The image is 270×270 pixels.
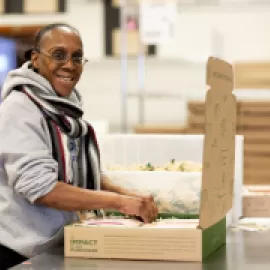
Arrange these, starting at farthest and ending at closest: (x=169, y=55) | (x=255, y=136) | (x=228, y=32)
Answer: (x=169, y=55)
(x=228, y=32)
(x=255, y=136)

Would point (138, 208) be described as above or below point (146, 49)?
below

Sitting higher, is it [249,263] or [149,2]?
[149,2]

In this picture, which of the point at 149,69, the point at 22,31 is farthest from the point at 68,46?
the point at 22,31

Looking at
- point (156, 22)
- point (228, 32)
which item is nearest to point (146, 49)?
point (228, 32)

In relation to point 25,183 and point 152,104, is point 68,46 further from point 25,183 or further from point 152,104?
point 152,104

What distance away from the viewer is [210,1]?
5961 mm

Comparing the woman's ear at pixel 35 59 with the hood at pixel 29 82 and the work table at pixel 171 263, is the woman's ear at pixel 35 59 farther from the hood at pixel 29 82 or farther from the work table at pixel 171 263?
the work table at pixel 171 263

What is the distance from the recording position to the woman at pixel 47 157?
1780 millimetres

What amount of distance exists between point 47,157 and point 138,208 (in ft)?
0.87

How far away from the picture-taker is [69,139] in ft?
6.49

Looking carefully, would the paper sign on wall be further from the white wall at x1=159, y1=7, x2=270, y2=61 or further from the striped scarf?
the striped scarf

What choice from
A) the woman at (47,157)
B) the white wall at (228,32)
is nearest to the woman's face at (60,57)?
the woman at (47,157)

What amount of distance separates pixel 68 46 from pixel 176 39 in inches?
163

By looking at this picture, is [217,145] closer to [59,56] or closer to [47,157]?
[47,157]
